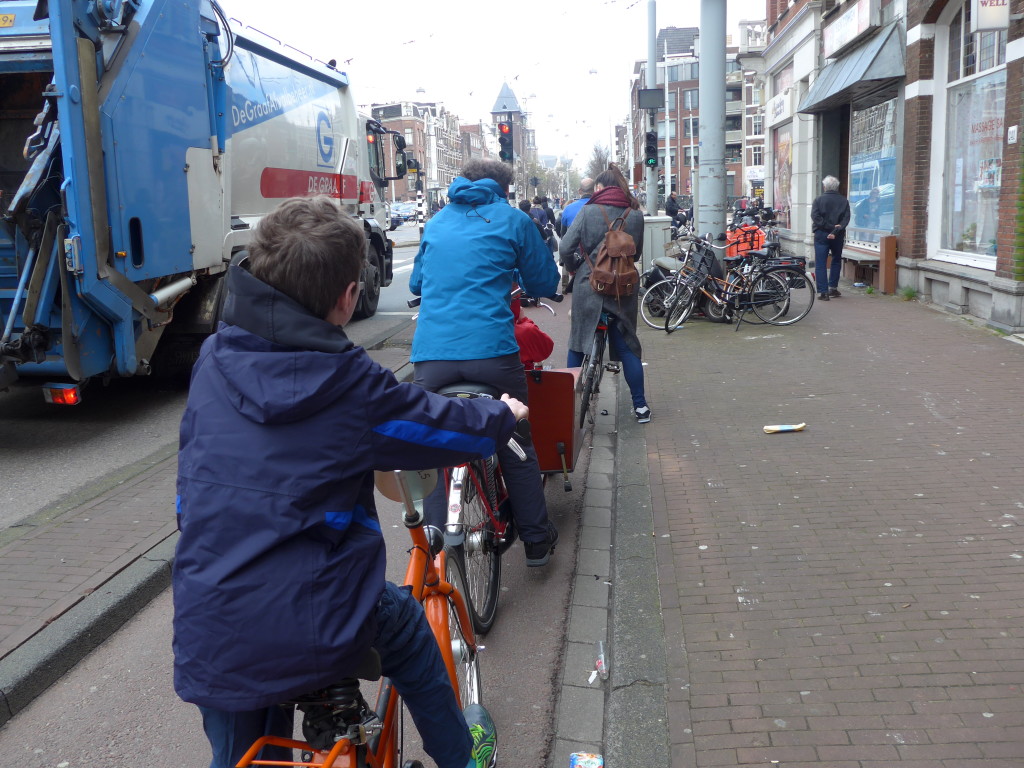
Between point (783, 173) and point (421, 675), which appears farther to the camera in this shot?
point (783, 173)

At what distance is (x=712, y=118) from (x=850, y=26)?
500 cm

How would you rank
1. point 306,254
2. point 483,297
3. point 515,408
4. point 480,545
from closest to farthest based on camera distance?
point 306,254
point 515,408
point 480,545
point 483,297

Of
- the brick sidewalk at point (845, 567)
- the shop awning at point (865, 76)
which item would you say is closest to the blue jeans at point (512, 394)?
the brick sidewalk at point (845, 567)

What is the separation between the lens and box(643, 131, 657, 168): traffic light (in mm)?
21531

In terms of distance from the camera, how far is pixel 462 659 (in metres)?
2.85

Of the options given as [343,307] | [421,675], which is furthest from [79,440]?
[343,307]

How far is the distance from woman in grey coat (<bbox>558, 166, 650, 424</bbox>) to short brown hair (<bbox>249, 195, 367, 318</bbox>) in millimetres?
4694

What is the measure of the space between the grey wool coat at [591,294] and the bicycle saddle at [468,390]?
2.66 m

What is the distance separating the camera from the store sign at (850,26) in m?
14.4

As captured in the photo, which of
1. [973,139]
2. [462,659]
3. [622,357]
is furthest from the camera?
[973,139]

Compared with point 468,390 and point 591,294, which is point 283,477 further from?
point 591,294

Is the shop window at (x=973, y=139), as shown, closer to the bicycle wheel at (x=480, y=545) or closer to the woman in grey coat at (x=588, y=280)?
the woman in grey coat at (x=588, y=280)

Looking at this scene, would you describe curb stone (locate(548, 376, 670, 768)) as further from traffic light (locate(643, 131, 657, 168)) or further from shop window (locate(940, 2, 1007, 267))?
traffic light (locate(643, 131, 657, 168))

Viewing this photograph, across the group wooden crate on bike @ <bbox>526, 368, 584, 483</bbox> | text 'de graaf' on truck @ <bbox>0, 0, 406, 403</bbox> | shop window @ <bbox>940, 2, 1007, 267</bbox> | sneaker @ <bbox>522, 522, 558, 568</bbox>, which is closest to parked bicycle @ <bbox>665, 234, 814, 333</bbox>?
shop window @ <bbox>940, 2, 1007, 267</bbox>
